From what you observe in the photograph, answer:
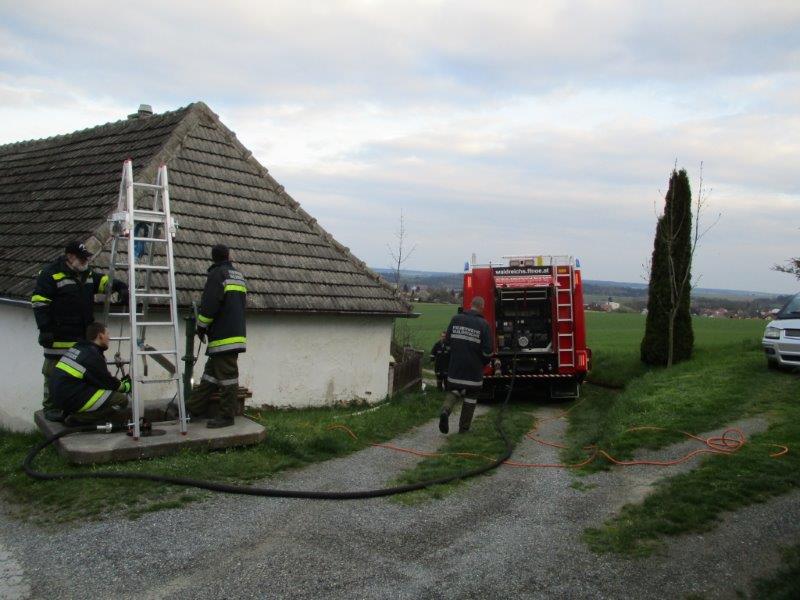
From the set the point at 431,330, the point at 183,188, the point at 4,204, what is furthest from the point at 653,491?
the point at 431,330

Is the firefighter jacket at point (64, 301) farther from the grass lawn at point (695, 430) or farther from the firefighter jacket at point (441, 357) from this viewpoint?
the firefighter jacket at point (441, 357)

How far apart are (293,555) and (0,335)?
884cm

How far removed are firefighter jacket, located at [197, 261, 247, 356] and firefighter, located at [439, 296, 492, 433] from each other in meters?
3.30

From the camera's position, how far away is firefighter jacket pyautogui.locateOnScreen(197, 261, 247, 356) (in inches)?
300

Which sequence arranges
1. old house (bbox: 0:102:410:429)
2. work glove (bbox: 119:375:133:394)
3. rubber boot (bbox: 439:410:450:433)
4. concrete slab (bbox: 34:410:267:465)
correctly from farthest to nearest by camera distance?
1. old house (bbox: 0:102:410:429)
2. rubber boot (bbox: 439:410:450:433)
3. work glove (bbox: 119:375:133:394)
4. concrete slab (bbox: 34:410:267:465)

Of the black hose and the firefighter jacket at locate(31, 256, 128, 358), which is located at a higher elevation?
the firefighter jacket at locate(31, 256, 128, 358)

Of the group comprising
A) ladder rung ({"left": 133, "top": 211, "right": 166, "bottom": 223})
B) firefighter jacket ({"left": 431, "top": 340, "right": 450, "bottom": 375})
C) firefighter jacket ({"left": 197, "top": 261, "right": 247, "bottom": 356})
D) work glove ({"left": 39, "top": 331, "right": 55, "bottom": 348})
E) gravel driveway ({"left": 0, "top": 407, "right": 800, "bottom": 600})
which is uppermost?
ladder rung ({"left": 133, "top": 211, "right": 166, "bottom": 223})

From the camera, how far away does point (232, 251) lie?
12492 mm

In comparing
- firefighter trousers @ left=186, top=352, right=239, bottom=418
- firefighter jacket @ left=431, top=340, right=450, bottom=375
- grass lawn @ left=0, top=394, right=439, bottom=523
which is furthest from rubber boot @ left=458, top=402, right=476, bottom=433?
firefighter jacket @ left=431, top=340, right=450, bottom=375

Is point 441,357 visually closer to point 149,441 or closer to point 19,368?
point 19,368

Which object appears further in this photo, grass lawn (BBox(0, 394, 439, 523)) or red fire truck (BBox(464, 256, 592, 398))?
red fire truck (BBox(464, 256, 592, 398))

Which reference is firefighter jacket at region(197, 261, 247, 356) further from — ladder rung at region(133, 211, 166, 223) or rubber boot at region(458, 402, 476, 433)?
rubber boot at region(458, 402, 476, 433)

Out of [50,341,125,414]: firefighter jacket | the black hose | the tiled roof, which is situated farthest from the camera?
the tiled roof

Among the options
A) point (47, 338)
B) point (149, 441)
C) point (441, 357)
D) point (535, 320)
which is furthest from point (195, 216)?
point (535, 320)
